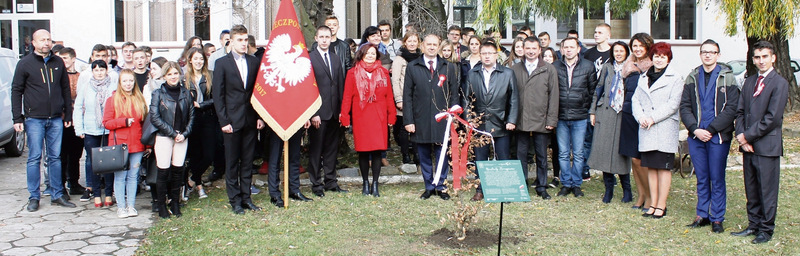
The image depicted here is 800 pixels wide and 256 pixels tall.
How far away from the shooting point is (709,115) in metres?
6.74

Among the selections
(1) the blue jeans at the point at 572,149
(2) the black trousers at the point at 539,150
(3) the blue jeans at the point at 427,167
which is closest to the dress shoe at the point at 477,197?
(3) the blue jeans at the point at 427,167

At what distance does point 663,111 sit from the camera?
720 centimetres

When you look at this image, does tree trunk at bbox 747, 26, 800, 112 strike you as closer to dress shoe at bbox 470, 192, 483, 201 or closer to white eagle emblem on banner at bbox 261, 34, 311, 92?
dress shoe at bbox 470, 192, 483, 201

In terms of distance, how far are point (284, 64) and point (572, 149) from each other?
3435mm

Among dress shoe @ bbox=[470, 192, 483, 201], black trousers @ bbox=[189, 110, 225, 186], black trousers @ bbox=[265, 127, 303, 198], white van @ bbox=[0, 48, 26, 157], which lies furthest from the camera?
white van @ bbox=[0, 48, 26, 157]

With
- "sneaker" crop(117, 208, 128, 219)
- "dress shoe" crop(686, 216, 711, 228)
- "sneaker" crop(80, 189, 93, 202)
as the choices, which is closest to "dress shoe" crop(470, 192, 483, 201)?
"dress shoe" crop(686, 216, 711, 228)

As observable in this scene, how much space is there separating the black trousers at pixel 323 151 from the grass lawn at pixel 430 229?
275mm

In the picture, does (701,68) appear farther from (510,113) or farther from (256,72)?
(256,72)

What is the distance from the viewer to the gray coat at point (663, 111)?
7188mm

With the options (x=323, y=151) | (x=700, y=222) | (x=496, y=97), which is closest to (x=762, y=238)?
(x=700, y=222)

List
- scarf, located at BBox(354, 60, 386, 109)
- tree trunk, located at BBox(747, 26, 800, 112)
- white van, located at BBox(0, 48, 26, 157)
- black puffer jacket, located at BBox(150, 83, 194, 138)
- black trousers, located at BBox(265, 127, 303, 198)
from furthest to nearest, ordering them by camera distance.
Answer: tree trunk, located at BBox(747, 26, 800, 112), white van, located at BBox(0, 48, 26, 157), scarf, located at BBox(354, 60, 386, 109), black trousers, located at BBox(265, 127, 303, 198), black puffer jacket, located at BBox(150, 83, 194, 138)

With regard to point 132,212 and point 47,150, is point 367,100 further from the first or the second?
point 47,150

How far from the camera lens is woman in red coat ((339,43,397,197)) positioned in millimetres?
8320

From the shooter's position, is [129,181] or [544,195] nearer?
[129,181]
